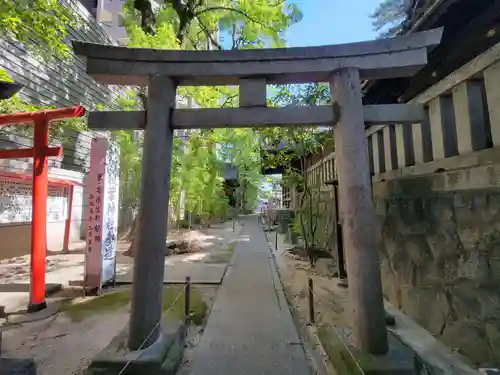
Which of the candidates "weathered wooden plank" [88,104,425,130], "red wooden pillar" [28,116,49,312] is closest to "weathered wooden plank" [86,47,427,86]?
"weathered wooden plank" [88,104,425,130]

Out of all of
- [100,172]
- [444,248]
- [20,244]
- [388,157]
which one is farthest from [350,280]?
[20,244]

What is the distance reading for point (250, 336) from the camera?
412cm

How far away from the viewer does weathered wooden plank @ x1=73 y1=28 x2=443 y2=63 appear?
10.7ft

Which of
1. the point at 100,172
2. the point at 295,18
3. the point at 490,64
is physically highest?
the point at 295,18

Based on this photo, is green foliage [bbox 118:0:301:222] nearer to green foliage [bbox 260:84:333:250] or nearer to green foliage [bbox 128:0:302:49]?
green foliage [bbox 128:0:302:49]

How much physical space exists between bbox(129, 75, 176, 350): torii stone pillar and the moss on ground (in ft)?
4.52

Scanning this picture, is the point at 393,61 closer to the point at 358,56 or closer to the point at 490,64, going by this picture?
the point at 358,56

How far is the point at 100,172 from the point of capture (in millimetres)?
6246

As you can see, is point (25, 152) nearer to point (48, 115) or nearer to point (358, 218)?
point (48, 115)

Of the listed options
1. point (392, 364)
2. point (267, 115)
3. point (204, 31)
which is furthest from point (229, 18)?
point (392, 364)

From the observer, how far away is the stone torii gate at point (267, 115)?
3039mm

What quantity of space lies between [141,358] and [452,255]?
12.1ft

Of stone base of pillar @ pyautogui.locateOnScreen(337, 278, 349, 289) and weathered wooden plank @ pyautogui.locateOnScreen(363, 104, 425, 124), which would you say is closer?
weathered wooden plank @ pyautogui.locateOnScreen(363, 104, 425, 124)

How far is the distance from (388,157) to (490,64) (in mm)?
2469
